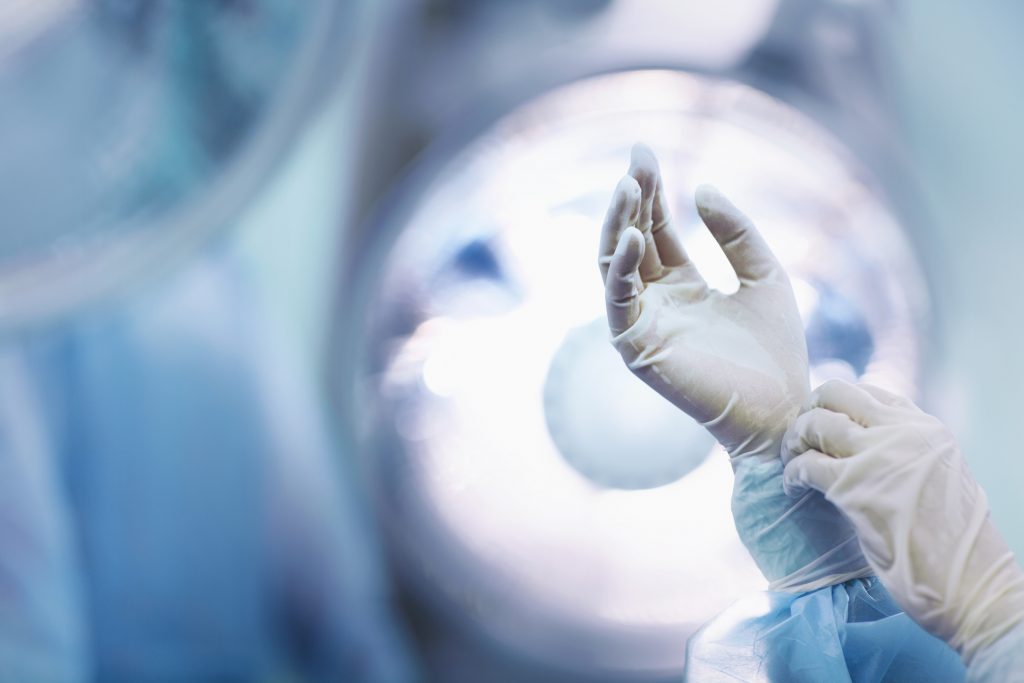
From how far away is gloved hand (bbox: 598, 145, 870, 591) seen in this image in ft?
1.39

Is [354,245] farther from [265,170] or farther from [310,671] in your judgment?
[310,671]

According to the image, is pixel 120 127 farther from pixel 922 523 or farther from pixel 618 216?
pixel 922 523

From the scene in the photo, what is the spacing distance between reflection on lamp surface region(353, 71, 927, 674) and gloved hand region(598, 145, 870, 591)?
16 centimetres

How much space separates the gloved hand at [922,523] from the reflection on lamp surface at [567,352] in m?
0.20

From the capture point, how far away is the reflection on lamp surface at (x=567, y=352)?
0.72 m

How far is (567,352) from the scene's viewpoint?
2.46ft

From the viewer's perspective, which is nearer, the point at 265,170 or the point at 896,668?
the point at 896,668

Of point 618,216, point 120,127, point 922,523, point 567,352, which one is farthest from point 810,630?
point 120,127

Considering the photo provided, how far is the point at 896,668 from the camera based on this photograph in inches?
17.1

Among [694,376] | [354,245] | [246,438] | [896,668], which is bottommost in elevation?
[896,668]

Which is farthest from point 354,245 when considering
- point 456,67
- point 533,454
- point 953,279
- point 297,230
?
point 953,279

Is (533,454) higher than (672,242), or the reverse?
(533,454)

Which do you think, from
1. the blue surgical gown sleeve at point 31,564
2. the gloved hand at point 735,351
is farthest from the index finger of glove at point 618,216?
the blue surgical gown sleeve at point 31,564

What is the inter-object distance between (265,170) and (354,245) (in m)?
0.15
